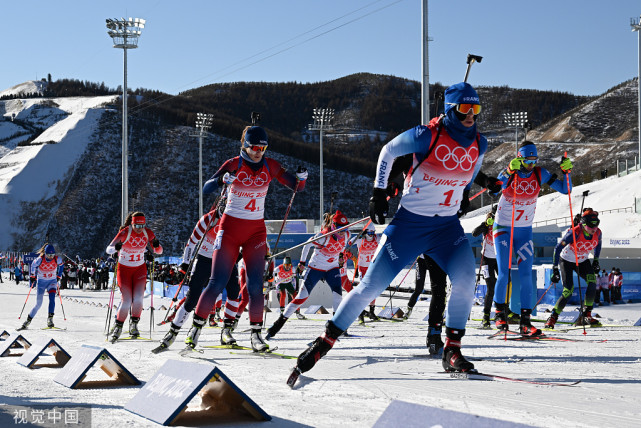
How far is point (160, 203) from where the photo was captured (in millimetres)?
103000

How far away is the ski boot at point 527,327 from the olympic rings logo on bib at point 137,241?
5.53 meters

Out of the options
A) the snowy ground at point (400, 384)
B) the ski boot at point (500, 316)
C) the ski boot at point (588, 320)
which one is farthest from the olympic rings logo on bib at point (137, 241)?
the ski boot at point (588, 320)

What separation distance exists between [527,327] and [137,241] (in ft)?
18.6

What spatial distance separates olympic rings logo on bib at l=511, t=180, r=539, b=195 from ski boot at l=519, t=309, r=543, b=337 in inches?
57.5

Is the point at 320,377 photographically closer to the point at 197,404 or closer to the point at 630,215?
the point at 197,404

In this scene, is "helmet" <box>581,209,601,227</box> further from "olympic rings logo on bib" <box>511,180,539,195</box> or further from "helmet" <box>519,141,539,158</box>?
"helmet" <box>519,141,539,158</box>

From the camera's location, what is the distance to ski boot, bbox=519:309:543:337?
28.6ft

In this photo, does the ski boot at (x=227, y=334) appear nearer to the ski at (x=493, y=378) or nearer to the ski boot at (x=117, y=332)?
Result: the ski boot at (x=117, y=332)

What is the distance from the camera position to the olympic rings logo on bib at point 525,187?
927 centimetres

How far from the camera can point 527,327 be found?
8797 mm

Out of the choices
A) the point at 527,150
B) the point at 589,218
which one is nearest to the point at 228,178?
the point at 527,150

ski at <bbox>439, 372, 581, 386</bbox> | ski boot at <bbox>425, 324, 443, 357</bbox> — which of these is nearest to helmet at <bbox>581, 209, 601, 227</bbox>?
ski boot at <bbox>425, 324, 443, 357</bbox>

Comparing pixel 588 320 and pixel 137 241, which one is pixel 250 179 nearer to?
pixel 137 241

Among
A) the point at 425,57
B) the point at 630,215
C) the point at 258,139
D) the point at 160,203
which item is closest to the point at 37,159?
the point at 160,203
